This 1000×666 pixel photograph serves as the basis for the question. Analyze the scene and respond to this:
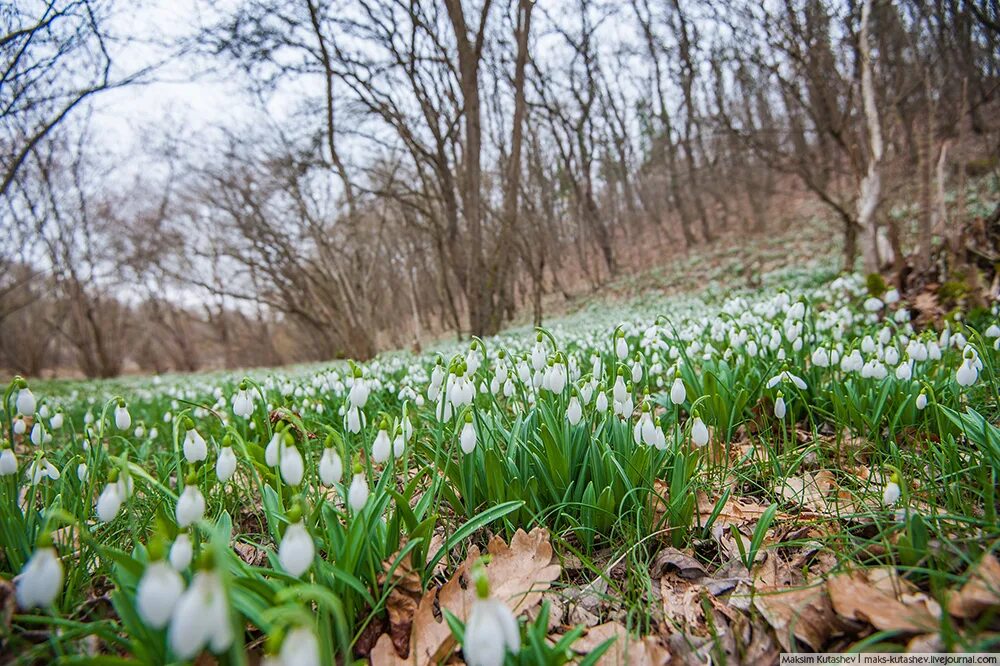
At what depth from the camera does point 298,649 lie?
26.3 inches

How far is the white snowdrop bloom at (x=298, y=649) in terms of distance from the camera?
2.19 ft

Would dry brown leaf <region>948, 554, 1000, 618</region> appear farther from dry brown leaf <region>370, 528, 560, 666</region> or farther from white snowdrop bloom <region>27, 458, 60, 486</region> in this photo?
white snowdrop bloom <region>27, 458, 60, 486</region>

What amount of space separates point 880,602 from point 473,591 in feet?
3.57

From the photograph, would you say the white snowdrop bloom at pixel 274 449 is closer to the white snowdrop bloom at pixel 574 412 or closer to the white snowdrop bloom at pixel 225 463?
the white snowdrop bloom at pixel 225 463

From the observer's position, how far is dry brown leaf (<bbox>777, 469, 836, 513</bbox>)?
1.73 meters

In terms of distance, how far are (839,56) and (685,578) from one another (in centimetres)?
1410

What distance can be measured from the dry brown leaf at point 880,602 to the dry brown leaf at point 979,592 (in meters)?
0.06

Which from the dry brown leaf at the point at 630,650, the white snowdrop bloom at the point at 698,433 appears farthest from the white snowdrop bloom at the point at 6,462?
the white snowdrop bloom at the point at 698,433

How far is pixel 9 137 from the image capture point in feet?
38.0

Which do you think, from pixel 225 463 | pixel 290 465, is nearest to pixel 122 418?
pixel 225 463

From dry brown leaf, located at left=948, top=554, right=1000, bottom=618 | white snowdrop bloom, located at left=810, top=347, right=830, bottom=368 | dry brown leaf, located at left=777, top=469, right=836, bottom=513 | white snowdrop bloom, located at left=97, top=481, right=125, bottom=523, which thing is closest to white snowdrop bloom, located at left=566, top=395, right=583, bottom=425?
dry brown leaf, located at left=777, top=469, right=836, bottom=513

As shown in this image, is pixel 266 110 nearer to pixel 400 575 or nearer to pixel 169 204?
pixel 169 204

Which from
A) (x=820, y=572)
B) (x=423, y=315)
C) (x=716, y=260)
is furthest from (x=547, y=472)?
(x=423, y=315)

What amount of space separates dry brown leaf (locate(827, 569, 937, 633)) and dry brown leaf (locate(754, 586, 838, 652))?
4cm
